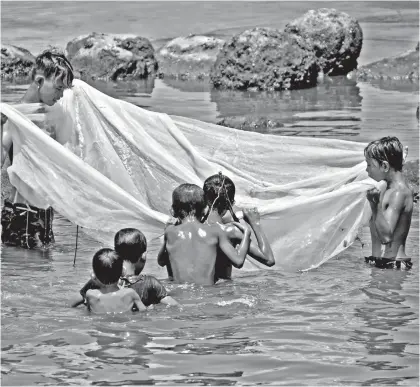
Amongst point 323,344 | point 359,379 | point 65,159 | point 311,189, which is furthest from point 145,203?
point 359,379

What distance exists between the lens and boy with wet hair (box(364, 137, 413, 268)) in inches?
291

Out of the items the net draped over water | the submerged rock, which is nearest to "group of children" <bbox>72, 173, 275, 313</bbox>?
the net draped over water

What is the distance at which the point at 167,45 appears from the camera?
22.8 meters

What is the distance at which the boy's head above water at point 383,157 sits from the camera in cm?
737

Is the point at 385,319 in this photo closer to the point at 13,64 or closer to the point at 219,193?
the point at 219,193

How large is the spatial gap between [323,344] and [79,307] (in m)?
1.81

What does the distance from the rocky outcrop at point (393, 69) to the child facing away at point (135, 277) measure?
14.6 metres

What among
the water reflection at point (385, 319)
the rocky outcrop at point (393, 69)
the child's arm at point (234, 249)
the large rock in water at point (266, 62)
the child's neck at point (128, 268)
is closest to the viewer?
the water reflection at point (385, 319)

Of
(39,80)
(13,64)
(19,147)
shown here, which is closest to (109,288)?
(19,147)

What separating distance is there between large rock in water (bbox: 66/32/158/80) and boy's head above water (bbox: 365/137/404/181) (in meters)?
14.0

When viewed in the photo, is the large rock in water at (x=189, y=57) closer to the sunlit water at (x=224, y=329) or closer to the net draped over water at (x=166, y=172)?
the sunlit water at (x=224, y=329)

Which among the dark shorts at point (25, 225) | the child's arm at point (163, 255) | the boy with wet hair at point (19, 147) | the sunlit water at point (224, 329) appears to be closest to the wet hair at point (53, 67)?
the boy with wet hair at point (19, 147)

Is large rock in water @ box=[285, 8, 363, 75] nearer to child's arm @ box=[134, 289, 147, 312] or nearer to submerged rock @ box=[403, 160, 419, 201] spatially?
submerged rock @ box=[403, 160, 419, 201]

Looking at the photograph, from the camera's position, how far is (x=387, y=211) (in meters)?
7.46
